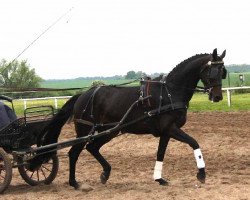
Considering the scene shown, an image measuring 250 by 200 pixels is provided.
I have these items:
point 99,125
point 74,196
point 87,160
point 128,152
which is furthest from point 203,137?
point 74,196

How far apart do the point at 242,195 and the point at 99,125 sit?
277 cm

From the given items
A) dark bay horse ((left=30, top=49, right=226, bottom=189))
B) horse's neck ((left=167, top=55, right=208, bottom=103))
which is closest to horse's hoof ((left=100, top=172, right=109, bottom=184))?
dark bay horse ((left=30, top=49, right=226, bottom=189))

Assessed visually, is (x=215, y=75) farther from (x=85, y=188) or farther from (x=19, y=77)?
(x=19, y=77)

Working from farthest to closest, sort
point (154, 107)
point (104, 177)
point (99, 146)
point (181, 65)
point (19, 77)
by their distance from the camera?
point (19, 77) < point (99, 146) < point (104, 177) < point (181, 65) < point (154, 107)

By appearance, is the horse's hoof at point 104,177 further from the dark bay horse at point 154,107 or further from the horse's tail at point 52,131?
the horse's tail at point 52,131

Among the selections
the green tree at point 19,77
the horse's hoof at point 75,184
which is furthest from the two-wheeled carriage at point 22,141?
the green tree at point 19,77

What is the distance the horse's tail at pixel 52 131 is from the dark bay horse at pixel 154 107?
0.06ft

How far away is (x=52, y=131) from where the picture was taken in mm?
8766

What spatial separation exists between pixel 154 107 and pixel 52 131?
6.69ft

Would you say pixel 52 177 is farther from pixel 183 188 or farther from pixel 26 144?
pixel 183 188

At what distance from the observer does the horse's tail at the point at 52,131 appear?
335 inches

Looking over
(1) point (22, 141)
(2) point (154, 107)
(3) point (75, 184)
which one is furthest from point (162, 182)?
(1) point (22, 141)

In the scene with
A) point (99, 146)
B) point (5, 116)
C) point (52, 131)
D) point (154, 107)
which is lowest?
point (99, 146)

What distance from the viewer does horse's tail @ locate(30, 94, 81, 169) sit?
8516 millimetres
